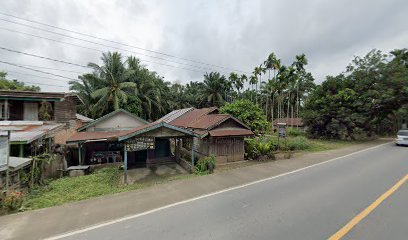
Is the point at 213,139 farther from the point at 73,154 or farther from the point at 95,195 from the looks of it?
the point at 73,154

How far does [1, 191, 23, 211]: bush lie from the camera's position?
233 inches

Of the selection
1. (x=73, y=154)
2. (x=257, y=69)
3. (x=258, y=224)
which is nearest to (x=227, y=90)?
(x=257, y=69)

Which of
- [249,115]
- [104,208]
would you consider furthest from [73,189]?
[249,115]

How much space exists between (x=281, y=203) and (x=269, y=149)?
844 centimetres

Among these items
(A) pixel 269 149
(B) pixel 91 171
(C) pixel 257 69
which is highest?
(C) pixel 257 69

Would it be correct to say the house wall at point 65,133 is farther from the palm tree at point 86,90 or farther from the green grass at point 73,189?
the palm tree at point 86,90

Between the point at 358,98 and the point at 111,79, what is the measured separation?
1211 inches

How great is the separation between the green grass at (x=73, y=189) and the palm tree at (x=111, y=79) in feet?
48.7

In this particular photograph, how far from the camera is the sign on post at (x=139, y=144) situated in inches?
395

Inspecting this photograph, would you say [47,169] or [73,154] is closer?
[47,169]

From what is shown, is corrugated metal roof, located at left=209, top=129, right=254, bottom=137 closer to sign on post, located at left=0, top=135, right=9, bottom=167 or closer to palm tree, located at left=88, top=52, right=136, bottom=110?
sign on post, located at left=0, top=135, right=9, bottom=167

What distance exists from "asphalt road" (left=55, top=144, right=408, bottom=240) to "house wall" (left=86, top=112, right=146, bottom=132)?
41.1 ft

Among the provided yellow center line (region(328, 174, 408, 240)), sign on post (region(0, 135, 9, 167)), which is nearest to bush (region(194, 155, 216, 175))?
yellow center line (region(328, 174, 408, 240))

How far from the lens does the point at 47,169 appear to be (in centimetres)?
1030
